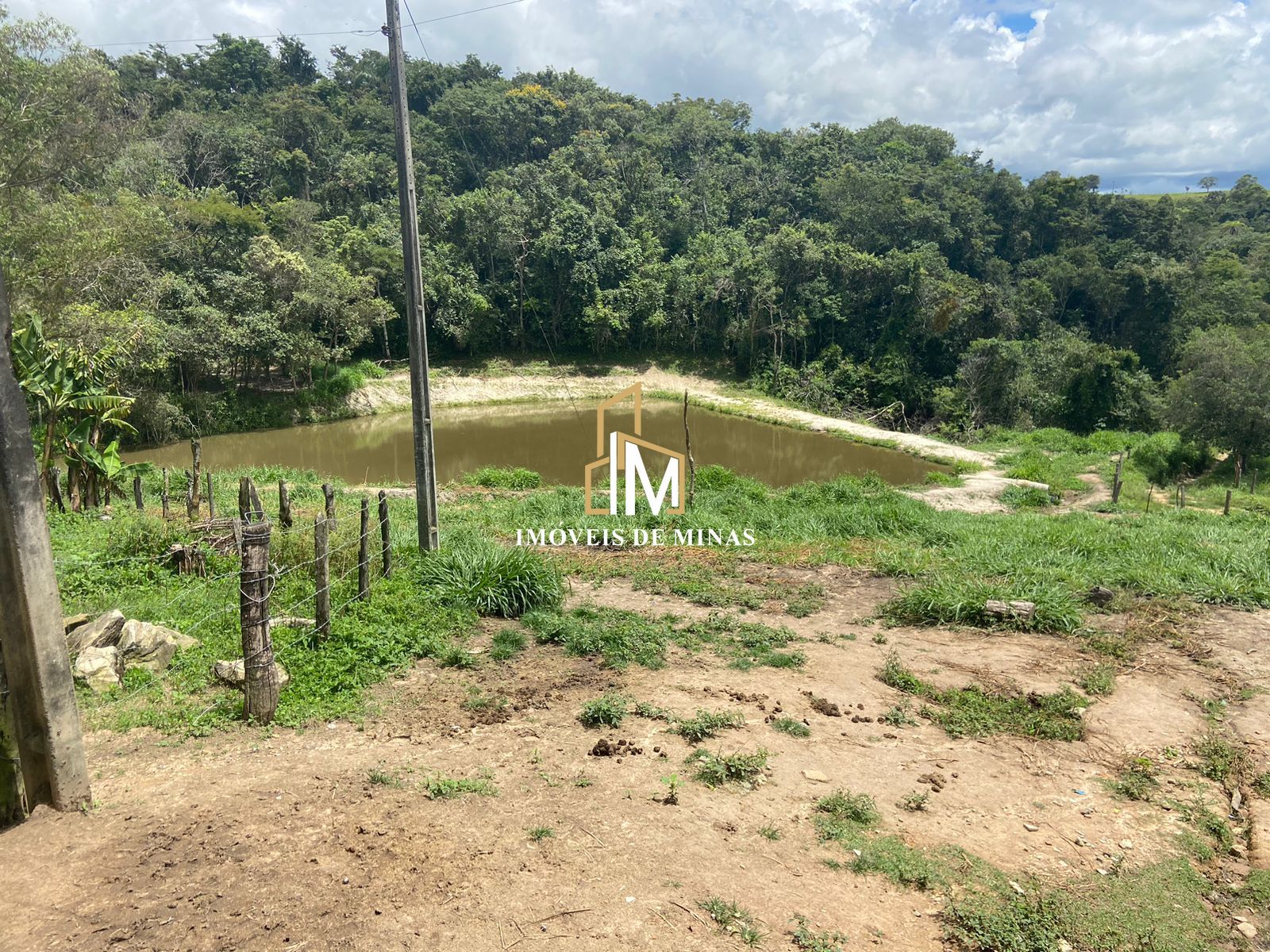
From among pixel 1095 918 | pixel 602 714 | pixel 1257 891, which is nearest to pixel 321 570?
pixel 602 714

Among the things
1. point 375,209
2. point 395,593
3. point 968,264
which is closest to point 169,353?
point 375,209

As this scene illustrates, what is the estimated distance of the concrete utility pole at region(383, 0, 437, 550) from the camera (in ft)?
23.0

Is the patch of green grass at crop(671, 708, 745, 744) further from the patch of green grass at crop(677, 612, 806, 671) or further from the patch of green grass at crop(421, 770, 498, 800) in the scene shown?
the patch of green grass at crop(421, 770, 498, 800)

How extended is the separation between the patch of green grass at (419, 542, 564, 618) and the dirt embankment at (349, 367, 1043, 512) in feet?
40.9

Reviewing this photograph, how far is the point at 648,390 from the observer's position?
109ft

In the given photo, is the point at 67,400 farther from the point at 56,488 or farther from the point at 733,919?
the point at 733,919

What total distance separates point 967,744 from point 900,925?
2159 mm

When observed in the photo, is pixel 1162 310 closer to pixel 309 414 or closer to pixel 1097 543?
pixel 1097 543

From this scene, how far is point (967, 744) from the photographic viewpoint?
513 centimetres

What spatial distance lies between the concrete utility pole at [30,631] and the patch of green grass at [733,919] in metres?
3.20

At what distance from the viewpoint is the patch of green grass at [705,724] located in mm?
4931

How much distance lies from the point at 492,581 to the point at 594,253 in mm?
28658

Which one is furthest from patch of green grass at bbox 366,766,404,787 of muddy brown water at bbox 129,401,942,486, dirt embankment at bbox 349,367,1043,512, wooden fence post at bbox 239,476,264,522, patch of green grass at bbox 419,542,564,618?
dirt embankment at bbox 349,367,1043,512

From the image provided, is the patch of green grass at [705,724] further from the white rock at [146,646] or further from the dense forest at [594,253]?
the dense forest at [594,253]
